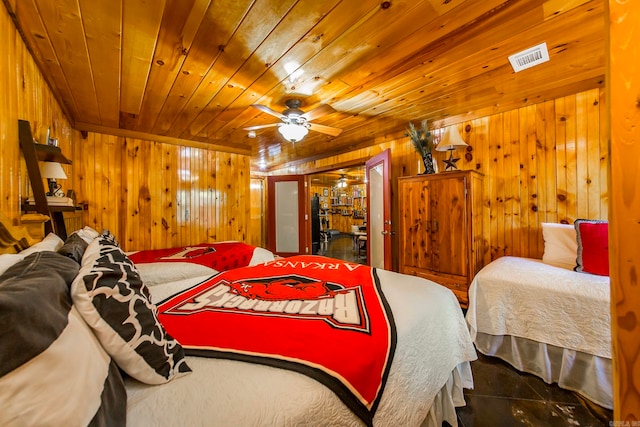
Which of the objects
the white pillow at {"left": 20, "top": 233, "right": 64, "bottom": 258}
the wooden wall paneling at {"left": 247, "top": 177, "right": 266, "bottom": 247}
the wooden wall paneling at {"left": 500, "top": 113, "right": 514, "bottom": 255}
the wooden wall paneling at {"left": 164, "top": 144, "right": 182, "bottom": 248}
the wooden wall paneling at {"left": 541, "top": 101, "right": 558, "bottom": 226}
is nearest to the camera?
the white pillow at {"left": 20, "top": 233, "right": 64, "bottom": 258}

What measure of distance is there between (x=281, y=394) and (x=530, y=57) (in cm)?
251

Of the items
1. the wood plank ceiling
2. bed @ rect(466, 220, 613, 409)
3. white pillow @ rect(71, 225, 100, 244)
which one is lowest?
bed @ rect(466, 220, 613, 409)

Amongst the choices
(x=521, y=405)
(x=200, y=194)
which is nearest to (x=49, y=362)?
(x=521, y=405)

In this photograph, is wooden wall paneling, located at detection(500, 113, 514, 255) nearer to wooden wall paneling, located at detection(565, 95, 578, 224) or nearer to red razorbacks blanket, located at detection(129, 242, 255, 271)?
wooden wall paneling, located at detection(565, 95, 578, 224)

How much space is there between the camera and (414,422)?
980 mm

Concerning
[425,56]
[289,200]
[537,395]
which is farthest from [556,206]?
[289,200]

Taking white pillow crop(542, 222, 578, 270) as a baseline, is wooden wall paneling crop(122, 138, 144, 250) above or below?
above

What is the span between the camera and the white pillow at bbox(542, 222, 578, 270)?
2.15 m

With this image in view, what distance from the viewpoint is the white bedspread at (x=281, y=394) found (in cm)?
61

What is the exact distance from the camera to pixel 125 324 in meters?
0.70

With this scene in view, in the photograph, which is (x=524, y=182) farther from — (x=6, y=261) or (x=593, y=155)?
(x=6, y=261)

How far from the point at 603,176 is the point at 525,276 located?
1237 mm

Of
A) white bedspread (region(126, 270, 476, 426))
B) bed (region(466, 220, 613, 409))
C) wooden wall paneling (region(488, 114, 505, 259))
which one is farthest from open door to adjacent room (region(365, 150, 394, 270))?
white bedspread (region(126, 270, 476, 426))

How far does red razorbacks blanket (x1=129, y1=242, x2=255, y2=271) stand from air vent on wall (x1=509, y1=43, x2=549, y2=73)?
2957 mm
